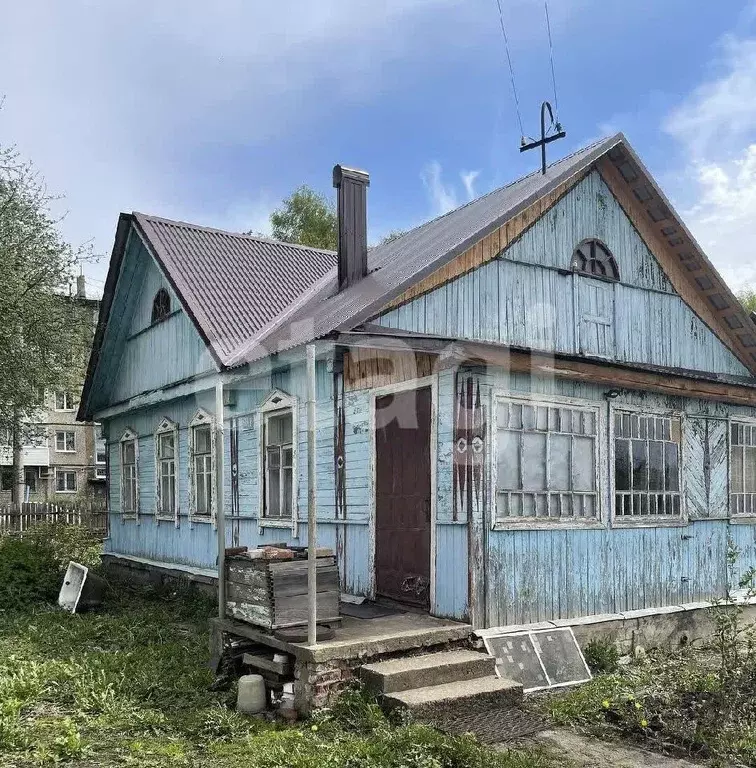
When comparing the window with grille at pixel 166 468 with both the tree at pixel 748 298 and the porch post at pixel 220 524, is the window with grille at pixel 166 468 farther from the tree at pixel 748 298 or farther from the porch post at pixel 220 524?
the tree at pixel 748 298

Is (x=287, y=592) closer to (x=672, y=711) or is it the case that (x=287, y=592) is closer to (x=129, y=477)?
(x=672, y=711)

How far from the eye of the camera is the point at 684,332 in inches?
413

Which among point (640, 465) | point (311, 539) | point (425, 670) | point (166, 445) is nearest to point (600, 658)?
point (640, 465)

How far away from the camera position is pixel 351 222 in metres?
11.0

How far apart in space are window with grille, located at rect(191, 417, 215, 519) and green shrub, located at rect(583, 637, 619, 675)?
19.8 ft

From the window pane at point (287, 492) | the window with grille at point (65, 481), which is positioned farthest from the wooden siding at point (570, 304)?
the window with grille at point (65, 481)

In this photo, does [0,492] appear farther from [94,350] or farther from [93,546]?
[94,350]

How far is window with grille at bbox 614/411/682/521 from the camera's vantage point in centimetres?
894

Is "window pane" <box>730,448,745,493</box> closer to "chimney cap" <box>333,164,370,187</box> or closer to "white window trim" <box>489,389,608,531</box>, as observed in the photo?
"white window trim" <box>489,389,608,531</box>

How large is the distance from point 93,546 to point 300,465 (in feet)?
38.8

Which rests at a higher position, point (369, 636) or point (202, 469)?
point (202, 469)

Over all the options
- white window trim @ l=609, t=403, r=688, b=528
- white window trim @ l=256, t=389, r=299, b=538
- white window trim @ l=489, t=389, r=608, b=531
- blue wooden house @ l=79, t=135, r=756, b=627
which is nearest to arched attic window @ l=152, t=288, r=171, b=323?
blue wooden house @ l=79, t=135, r=756, b=627

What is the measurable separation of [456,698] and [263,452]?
5.25 metres

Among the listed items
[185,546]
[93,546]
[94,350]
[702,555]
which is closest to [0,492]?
[93,546]
